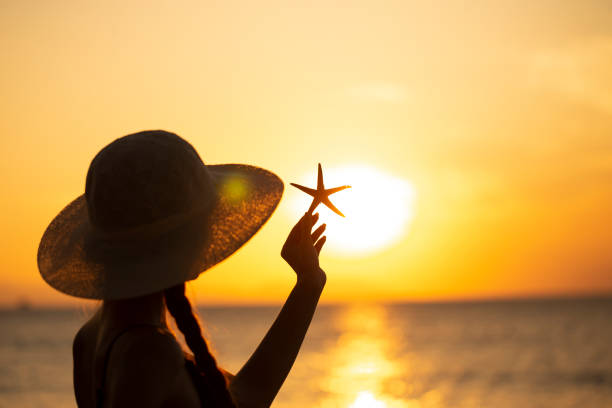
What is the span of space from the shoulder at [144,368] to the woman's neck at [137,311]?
0.10 meters

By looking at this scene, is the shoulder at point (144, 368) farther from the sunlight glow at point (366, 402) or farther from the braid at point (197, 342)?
the sunlight glow at point (366, 402)

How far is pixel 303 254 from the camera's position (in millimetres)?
1904

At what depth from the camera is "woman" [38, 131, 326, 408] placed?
1.57 meters

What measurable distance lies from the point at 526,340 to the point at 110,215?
68.7 metres

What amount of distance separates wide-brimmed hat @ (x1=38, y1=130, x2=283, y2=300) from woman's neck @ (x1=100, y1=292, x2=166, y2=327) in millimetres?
65

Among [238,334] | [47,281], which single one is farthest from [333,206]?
[238,334]

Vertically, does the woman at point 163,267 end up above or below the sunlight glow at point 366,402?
above

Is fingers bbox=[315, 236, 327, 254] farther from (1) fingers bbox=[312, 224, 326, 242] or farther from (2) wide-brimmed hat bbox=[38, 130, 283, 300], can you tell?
(2) wide-brimmed hat bbox=[38, 130, 283, 300]

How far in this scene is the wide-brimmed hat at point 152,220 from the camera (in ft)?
5.51

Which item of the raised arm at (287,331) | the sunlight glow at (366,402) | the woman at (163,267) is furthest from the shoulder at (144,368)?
the sunlight glow at (366,402)

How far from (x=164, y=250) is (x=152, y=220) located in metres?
0.08

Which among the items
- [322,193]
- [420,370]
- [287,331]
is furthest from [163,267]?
[420,370]

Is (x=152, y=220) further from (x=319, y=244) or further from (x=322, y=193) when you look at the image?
(x=322, y=193)

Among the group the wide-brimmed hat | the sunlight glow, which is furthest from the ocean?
the wide-brimmed hat
